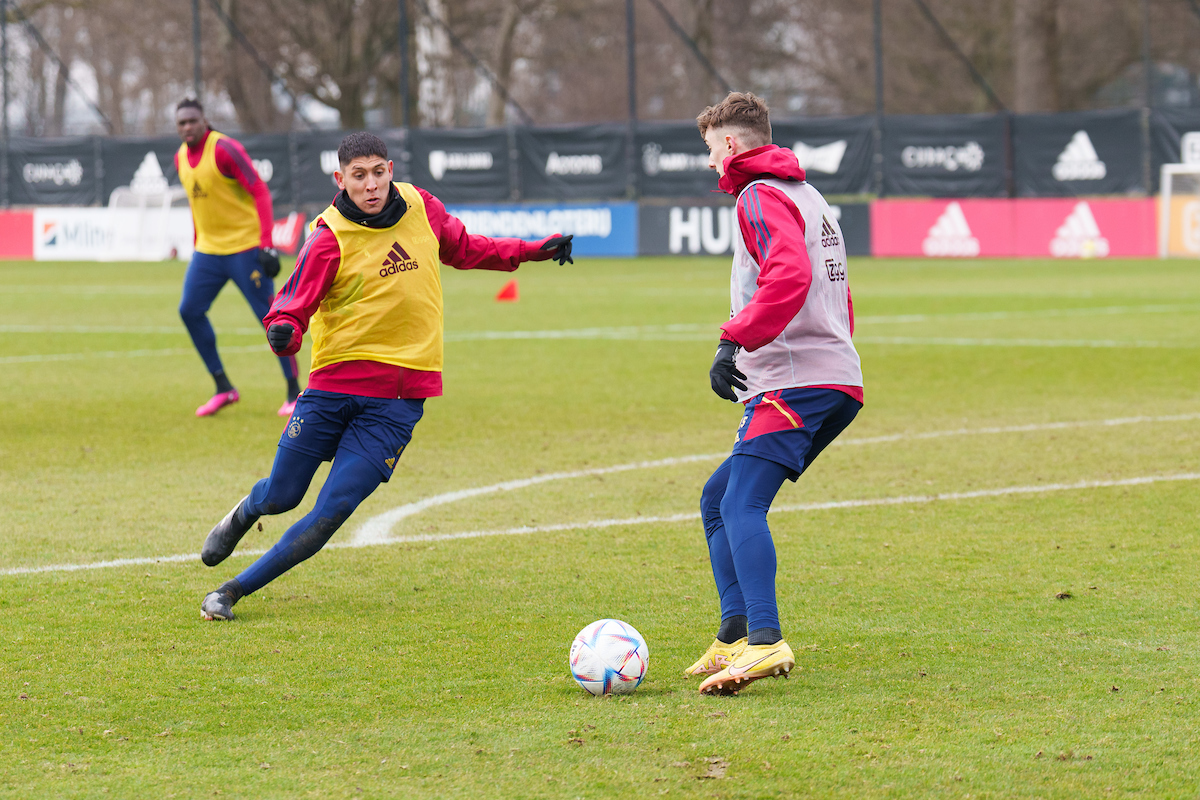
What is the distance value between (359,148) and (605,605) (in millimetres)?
1883

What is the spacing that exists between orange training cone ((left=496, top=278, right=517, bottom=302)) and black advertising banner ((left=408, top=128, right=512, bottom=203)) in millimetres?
12195

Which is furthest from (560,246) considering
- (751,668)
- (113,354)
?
(113,354)

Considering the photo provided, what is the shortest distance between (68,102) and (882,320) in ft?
138

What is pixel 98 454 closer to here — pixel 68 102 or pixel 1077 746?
pixel 1077 746

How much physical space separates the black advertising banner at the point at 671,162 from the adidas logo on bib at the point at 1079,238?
6.98 m

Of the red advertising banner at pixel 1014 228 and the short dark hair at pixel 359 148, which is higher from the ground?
the red advertising banner at pixel 1014 228

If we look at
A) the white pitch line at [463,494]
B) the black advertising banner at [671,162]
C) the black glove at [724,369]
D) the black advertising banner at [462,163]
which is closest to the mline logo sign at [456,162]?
the black advertising banner at [462,163]

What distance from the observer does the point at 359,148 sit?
5.71m

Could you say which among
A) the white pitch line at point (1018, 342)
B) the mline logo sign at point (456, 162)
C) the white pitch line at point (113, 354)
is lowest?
the white pitch line at point (1018, 342)

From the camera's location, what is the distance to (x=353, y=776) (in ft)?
13.1

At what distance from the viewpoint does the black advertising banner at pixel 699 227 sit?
104ft

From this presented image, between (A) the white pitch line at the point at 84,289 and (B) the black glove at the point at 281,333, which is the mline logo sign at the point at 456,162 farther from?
(B) the black glove at the point at 281,333

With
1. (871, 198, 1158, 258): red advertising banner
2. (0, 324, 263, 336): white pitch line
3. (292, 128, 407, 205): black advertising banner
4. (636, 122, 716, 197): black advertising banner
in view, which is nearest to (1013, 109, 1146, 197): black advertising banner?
(871, 198, 1158, 258): red advertising banner

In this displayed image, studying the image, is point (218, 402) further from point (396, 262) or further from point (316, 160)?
point (316, 160)
